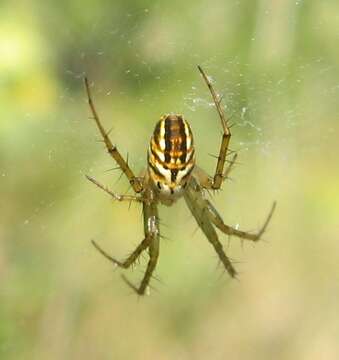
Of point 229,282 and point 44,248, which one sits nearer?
point 44,248

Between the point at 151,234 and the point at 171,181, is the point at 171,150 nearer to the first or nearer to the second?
the point at 171,181

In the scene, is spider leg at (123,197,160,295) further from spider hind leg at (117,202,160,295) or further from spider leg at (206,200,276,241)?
spider leg at (206,200,276,241)

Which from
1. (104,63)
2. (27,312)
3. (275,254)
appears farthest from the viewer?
(275,254)

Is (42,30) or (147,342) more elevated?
(42,30)

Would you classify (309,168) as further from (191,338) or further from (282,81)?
(191,338)

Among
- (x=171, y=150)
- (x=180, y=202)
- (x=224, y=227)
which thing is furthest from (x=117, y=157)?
(x=180, y=202)

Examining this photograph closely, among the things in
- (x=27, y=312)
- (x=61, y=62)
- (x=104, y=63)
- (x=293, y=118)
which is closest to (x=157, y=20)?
(x=104, y=63)

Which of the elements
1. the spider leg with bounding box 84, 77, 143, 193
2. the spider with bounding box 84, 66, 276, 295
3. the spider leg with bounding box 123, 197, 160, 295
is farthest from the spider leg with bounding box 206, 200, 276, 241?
the spider leg with bounding box 84, 77, 143, 193
